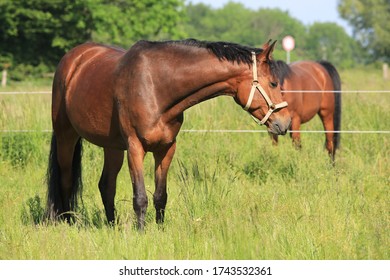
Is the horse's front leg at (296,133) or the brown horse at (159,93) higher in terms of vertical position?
the brown horse at (159,93)

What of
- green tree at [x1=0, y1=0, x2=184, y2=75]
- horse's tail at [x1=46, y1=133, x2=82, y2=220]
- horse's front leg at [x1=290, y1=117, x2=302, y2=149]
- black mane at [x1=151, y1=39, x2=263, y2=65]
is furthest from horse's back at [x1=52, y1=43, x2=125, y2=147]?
green tree at [x1=0, y1=0, x2=184, y2=75]

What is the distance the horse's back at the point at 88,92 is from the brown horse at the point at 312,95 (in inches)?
168

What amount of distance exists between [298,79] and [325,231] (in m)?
6.44

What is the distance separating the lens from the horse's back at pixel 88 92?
20.6 feet

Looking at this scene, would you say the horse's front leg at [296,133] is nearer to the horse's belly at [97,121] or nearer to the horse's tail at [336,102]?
the horse's tail at [336,102]

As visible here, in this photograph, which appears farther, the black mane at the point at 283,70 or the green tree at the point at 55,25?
the green tree at the point at 55,25

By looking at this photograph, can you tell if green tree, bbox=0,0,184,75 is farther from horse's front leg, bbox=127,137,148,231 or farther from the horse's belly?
horse's front leg, bbox=127,137,148,231

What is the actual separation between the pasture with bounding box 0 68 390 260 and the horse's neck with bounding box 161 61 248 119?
76cm

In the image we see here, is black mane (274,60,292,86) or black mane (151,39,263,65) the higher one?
black mane (151,39,263,65)

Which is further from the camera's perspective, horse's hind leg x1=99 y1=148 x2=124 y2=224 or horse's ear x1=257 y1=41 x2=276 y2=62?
horse's hind leg x1=99 y1=148 x2=124 y2=224

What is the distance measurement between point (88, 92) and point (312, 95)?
5.88m

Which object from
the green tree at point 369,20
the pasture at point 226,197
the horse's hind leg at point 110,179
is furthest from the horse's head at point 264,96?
the green tree at point 369,20

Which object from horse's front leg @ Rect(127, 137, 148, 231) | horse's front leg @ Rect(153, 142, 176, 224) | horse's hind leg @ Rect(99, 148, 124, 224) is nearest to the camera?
horse's front leg @ Rect(127, 137, 148, 231)

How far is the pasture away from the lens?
513 centimetres
